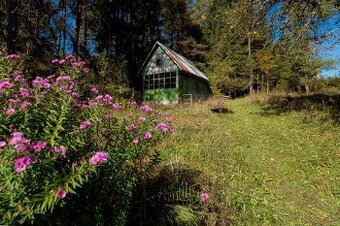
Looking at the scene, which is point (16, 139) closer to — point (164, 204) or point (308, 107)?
point (164, 204)

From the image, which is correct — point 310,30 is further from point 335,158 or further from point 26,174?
point 26,174

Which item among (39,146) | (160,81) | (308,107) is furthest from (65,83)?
(160,81)

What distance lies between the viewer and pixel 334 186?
686cm

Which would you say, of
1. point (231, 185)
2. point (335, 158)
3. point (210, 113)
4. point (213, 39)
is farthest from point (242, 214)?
point (213, 39)

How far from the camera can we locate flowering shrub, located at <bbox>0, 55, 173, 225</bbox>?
2584 millimetres

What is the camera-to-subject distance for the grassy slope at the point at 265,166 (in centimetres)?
564

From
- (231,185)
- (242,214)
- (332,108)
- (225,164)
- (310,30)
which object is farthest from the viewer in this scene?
(332,108)

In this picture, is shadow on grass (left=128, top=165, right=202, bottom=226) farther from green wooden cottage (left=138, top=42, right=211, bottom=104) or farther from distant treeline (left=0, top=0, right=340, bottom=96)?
green wooden cottage (left=138, top=42, right=211, bottom=104)

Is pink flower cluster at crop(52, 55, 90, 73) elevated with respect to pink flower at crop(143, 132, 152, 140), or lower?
elevated

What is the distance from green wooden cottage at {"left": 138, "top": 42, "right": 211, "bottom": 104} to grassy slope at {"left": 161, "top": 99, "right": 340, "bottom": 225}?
13470 mm

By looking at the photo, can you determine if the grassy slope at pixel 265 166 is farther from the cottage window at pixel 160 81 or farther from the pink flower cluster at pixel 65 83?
the cottage window at pixel 160 81

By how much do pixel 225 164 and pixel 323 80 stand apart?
3529cm

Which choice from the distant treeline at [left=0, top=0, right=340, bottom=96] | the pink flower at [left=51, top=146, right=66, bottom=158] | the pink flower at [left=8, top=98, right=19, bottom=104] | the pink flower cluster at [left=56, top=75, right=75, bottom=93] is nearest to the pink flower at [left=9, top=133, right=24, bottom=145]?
the pink flower at [left=51, top=146, right=66, bottom=158]

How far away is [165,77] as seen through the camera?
2686cm
